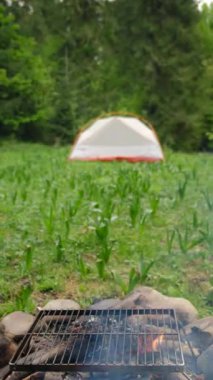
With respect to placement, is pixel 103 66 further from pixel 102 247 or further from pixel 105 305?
pixel 105 305

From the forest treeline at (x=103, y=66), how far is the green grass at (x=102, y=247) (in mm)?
10709

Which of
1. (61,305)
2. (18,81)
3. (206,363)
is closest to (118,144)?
(18,81)

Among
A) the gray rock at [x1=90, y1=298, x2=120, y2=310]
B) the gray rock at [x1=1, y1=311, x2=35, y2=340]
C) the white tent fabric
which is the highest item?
the white tent fabric

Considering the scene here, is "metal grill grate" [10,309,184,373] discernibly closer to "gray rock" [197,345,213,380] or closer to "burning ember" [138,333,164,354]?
"burning ember" [138,333,164,354]

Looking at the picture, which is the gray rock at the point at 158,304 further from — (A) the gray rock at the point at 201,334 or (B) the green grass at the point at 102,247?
(B) the green grass at the point at 102,247

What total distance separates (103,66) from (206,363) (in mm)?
20138

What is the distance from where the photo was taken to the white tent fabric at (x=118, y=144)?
10523 millimetres

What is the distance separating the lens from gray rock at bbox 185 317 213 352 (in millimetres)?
2307

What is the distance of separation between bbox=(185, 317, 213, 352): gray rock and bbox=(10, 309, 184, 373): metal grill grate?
8cm

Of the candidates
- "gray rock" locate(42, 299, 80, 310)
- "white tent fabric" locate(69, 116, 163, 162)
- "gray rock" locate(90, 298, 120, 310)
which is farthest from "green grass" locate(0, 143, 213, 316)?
"white tent fabric" locate(69, 116, 163, 162)

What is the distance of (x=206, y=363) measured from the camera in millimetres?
2111

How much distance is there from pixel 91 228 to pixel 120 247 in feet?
1.14

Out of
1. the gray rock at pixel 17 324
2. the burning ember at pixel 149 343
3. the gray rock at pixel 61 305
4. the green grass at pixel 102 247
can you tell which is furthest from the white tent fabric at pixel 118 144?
the burning ember at pixel 149 343

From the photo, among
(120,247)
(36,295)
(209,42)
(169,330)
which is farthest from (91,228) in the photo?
(209,42)
